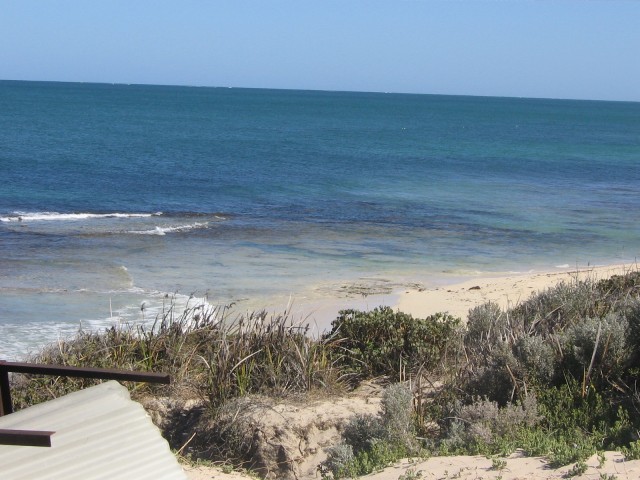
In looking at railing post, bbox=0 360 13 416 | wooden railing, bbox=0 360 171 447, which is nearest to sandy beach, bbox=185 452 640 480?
wooden railing, bbox=0 360 171 447

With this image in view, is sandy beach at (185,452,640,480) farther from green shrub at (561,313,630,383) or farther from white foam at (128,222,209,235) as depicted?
white foam at (128,222,209,235)

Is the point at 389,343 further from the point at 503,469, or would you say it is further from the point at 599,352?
the point at 503,469

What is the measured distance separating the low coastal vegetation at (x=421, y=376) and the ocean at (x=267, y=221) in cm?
386

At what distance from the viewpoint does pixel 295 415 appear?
679cm

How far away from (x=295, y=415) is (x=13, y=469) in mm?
3912

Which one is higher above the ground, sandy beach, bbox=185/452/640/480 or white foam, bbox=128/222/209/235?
sandy beach, bbox=185/452/640/480

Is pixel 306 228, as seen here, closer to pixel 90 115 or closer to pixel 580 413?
pixel 580 413

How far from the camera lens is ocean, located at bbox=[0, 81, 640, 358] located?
582 inches

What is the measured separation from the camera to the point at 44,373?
12.3ft

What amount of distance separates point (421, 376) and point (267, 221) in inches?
656

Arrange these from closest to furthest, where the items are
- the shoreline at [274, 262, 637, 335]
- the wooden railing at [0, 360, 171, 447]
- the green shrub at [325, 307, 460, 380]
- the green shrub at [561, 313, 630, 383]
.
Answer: the wooden railing at [0, 360, 171, 447], the green shrub at [561, 313, 630, 383], the green shrub at [325, 307, 460, 380], the shoreline at [274, 262, 637, 335]

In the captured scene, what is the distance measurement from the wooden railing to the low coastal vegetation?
7.89 ft

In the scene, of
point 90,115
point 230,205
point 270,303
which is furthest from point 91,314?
point 90,115

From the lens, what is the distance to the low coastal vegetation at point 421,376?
585 cm
